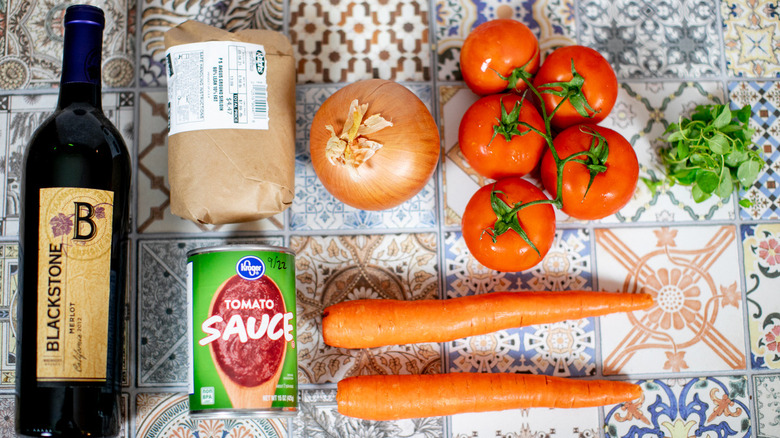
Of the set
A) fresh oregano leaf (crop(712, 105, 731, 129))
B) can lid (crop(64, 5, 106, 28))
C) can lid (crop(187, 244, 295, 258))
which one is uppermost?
can lid (crop(64, 5, 106, 28))

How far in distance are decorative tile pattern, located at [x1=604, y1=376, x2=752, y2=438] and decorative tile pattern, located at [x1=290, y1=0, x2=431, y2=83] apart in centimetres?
66

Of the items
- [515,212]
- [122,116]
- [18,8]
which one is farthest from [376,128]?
[18,8]

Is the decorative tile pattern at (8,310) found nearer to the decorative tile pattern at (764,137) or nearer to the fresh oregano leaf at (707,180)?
the fresh oregano leaf at (707,180)

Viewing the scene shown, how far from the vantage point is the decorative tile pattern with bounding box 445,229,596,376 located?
36.5 inches

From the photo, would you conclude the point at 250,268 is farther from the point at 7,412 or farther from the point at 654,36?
the point at 654,36

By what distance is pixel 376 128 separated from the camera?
0.75 meters

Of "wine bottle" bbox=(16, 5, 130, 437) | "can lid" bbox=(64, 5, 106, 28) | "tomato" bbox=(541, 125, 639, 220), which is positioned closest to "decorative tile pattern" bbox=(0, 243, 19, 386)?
"wine bottle" bbox=(16, 5, 130, 437)

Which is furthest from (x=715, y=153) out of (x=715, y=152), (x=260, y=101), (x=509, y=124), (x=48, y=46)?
(x=48, y=46)

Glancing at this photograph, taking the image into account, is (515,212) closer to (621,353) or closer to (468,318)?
(468,318)

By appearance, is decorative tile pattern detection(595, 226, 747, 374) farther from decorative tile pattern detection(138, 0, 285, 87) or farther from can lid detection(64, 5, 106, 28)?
can lid detection(64, 5, 106, 28)

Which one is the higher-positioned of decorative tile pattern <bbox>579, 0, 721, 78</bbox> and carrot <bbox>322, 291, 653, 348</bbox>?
decorative tile pattern <bbox>579, 0, 721, 78</bbox>

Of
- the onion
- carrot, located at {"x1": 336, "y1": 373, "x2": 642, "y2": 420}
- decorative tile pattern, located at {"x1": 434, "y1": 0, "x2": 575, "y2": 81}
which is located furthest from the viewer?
decorative tile pattern, located at {"x1": 434, "y1": 0, "x2": 575, "y2": 81}

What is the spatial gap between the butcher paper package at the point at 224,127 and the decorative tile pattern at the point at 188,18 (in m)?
0.12

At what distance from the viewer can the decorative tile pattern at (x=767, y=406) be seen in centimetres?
94
